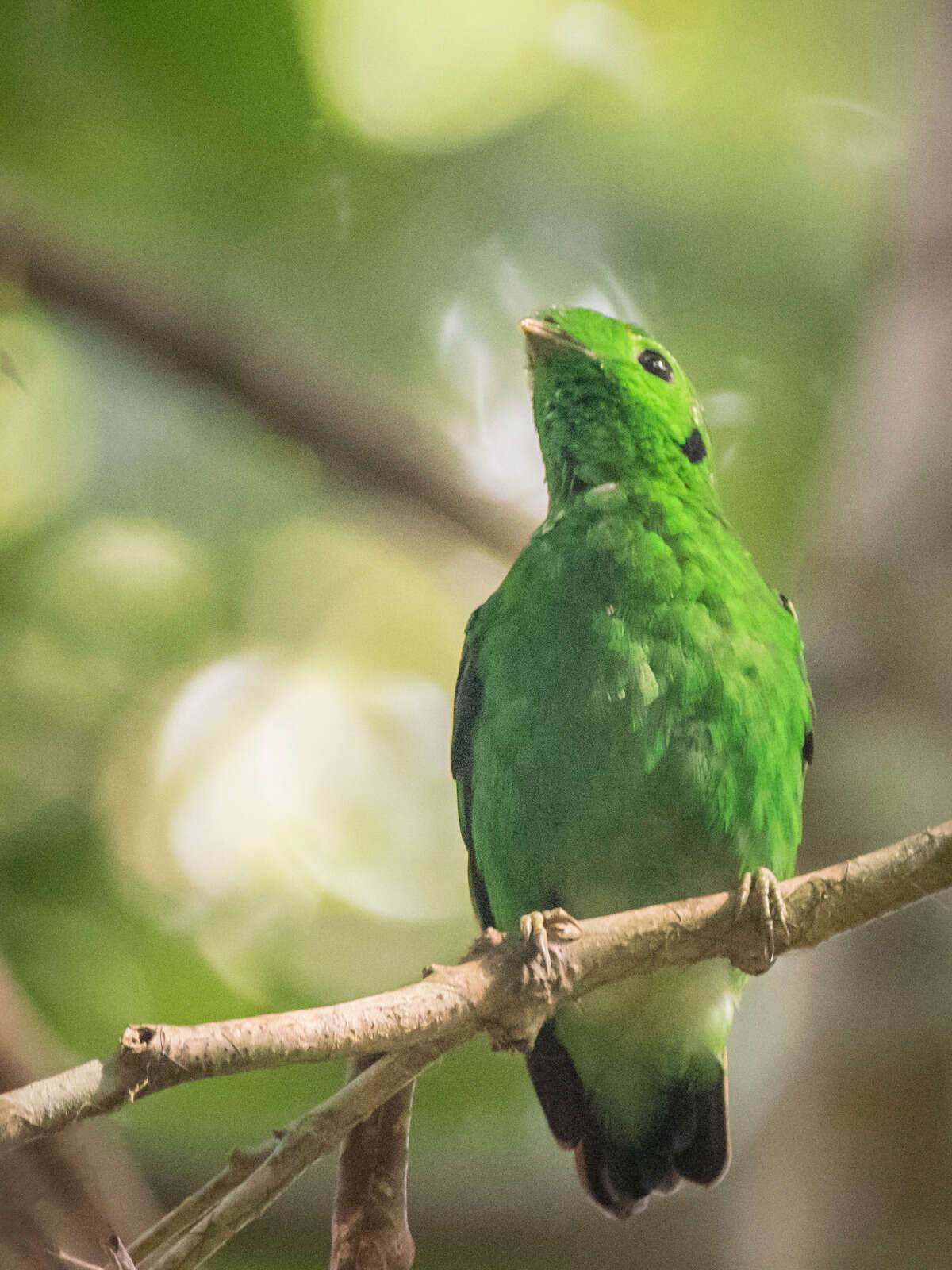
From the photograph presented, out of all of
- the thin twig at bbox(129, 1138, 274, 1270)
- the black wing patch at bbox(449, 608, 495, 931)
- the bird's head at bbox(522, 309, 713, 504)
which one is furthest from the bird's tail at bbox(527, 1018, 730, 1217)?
the bird's head at bbox(522, 309, 713, 504)

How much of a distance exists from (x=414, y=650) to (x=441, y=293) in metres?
1.33

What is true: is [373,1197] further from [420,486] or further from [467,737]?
[420,486]

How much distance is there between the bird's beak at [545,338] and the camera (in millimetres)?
2857

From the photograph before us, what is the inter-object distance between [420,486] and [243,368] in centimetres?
67

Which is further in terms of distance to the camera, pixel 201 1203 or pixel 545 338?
pixel 545 338

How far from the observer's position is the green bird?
8.63ft

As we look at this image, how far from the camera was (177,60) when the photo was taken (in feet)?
14.1

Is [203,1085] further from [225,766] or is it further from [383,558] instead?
[383,558]

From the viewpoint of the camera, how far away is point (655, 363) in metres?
2.93

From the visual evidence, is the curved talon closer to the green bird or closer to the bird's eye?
the green bird

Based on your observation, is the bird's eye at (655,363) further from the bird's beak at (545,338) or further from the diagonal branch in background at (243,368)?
the diagonal branch in background at (243,368)

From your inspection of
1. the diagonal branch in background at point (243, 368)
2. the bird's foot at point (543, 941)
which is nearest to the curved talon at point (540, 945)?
the bird's foot at point (543, 941)

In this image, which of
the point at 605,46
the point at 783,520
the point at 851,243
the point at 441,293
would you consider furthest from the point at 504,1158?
the point at 605,46

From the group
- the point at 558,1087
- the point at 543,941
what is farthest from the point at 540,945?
the point at 558,1087
